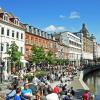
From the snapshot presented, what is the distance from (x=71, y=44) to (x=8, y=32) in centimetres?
6819

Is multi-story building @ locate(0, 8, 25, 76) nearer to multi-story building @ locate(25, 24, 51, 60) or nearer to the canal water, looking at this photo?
multi-story building @ locate(25, 24, 51, 60)

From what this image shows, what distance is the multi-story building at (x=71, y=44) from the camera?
122975 mm

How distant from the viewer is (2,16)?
203 ft

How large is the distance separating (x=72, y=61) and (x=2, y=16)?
230ft

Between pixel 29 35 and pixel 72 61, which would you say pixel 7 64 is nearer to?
pixel 29 35

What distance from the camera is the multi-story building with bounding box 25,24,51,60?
7506 cm

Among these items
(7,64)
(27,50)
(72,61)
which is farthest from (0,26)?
(72,61)

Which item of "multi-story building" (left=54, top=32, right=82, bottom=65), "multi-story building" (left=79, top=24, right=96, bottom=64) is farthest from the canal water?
"multi-story building" (left=79, top=24, right=96, bottom=64)

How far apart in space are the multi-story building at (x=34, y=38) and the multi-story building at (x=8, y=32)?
3.37m

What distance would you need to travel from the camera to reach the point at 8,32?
63688 mm

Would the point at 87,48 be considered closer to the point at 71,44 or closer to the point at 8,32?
the point at 71,44

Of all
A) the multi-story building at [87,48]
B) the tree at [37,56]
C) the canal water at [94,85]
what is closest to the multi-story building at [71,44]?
the multi-story building at [87,48]

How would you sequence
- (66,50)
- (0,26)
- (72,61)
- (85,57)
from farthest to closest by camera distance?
(85,57)
(72,61)
(66,50)
(0,26)

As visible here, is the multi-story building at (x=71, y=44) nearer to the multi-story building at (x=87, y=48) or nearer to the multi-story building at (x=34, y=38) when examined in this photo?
the multi-story building at (x=87, y=48)
